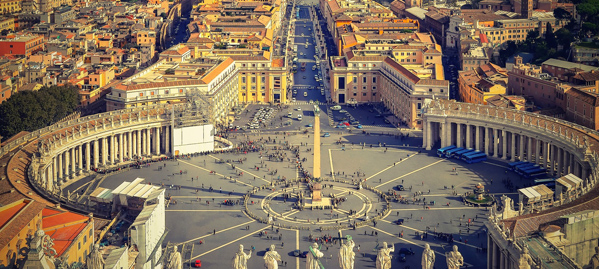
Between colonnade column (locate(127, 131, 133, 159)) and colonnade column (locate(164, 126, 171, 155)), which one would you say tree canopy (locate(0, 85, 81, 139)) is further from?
colonnade column (locate(164, 126, 171, 155))

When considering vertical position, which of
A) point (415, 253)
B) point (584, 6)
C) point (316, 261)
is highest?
point (584, 6)

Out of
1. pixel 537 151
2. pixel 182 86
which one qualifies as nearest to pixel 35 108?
pixel 182 86

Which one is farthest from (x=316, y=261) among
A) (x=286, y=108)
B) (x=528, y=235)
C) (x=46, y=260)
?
(x=286, y=108)

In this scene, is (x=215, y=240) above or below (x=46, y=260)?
below

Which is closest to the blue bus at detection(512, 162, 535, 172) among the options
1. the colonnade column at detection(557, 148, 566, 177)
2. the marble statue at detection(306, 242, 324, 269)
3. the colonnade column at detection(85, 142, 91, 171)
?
the colonnade column at detection(557, 148, 566, 177)

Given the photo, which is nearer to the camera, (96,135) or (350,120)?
(96,135)

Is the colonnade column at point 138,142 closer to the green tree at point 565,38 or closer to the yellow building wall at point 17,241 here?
the yellow building wall at point 17,241

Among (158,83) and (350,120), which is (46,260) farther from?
(350,120)
